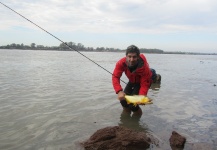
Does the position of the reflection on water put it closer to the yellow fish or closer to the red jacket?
the red jacket

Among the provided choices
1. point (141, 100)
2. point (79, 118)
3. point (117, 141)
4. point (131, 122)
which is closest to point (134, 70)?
point (141, 100)

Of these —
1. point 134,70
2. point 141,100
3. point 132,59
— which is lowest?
point 141,100

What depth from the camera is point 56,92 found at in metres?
13.8

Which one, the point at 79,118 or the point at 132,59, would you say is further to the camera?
the point at 79,118

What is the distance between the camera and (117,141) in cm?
624

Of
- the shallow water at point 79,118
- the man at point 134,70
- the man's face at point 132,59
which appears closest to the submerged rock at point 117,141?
the shallow water at point 79,118

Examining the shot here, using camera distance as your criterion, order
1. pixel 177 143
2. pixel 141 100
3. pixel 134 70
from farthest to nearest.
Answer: pixel 134 70 < pixel 141 100 < pixel 177 143

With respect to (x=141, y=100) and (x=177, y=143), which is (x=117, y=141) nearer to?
(x=141, y=100)

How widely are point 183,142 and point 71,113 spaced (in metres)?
4.39

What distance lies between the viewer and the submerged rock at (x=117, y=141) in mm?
6176

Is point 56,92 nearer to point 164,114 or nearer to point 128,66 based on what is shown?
point 164,114

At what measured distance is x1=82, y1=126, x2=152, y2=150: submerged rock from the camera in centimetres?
618

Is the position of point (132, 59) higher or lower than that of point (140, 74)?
higher

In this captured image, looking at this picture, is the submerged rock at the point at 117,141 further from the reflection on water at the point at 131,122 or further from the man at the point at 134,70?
the reflection on water at the point at 131,122
